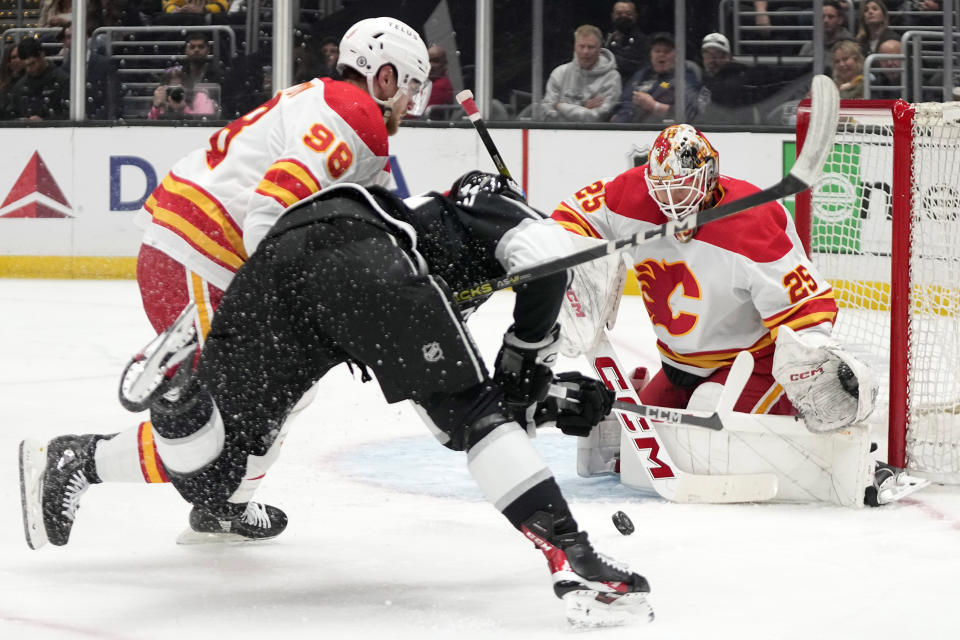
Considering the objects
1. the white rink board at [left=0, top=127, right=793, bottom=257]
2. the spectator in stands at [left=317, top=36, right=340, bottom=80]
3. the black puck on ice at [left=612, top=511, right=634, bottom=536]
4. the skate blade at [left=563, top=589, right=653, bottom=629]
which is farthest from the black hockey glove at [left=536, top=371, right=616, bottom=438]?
the spectator in stands at [left=317, top=36, right=340, bottom=80]

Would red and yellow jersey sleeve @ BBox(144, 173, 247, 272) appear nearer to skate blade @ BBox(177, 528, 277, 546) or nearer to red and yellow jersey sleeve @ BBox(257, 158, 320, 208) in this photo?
red and yellow jersey sleeve @ BBox(257, 158, 320, 208)

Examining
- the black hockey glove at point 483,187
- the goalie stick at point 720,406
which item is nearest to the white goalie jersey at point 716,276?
the goalie stick at point 720,406

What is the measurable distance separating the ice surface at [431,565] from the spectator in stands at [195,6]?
14.5ft

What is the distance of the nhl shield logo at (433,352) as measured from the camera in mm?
2004

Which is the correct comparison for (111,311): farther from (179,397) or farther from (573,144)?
(179,397)

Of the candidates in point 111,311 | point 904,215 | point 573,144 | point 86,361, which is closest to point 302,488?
point 904,215

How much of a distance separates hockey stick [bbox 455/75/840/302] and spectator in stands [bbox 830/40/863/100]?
15.2 ft

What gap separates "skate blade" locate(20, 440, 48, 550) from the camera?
7.54ft

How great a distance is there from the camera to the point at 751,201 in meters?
2.10

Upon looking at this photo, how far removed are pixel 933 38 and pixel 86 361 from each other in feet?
14.0

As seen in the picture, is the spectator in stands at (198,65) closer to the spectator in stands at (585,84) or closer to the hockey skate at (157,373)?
the spectator in stands at (585,84)

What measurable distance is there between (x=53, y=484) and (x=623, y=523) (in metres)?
1.04

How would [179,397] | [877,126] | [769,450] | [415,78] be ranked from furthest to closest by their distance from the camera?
[877,126], [769,450], [415,78], [179,397]

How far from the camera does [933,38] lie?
662 cm
